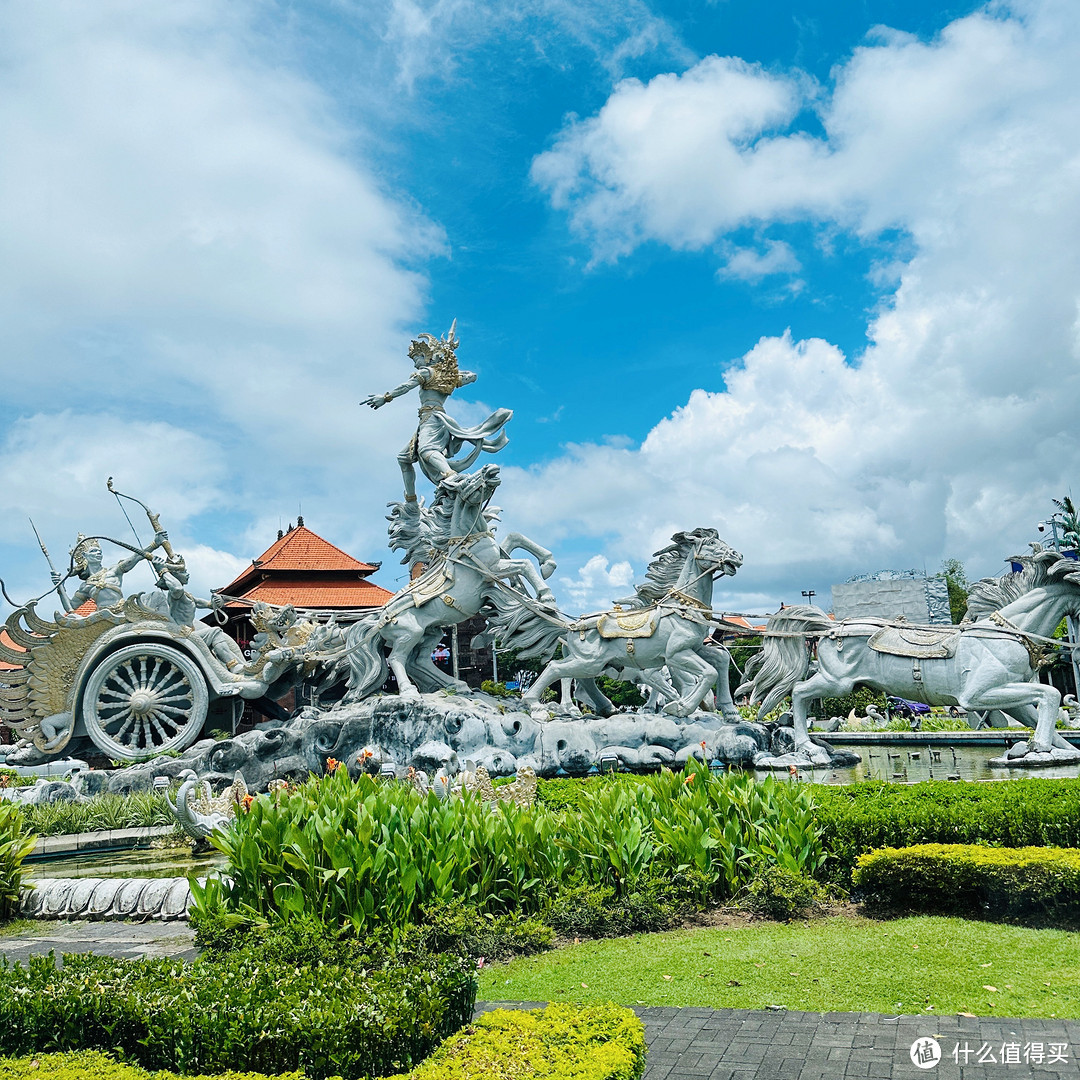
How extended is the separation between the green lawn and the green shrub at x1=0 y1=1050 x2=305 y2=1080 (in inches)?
65.3

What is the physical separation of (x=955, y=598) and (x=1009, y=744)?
3715cm

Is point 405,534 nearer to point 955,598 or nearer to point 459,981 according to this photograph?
point 459,981

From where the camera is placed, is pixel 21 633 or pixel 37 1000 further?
pixel 21 633

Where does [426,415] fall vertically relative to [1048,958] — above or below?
above

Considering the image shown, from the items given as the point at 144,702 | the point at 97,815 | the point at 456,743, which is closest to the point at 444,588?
the point at 456,743

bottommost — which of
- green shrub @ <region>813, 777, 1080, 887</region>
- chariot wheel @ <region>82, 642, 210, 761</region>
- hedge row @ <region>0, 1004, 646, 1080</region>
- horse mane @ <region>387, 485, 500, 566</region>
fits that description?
hedge row @ <region>0, 1004, 646, 1080</region>

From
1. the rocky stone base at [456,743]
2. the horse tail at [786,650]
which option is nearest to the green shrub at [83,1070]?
the rocky stone base at [456,743]

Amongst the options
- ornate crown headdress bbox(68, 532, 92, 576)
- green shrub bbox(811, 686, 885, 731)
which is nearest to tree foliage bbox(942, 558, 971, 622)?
green shrub bbox(811, 686, 885, 731)

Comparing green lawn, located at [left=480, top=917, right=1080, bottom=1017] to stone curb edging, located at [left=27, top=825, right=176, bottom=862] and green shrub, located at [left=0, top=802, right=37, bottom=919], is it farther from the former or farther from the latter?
stone curb edging, located at [left=27, top=825, right=176, bottom=862]

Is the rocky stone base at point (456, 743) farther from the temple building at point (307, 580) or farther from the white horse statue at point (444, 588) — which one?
the temple building at point (307, 580)

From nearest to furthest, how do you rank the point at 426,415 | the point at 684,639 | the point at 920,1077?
1. the point at 920,1077
2. the point at 684,639
3. the point at 426,415

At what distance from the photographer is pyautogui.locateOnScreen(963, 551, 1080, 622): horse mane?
34.7 feet

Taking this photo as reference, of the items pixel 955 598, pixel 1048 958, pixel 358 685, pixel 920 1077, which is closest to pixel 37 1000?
pixel 920 1077

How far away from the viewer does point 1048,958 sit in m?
4.54
